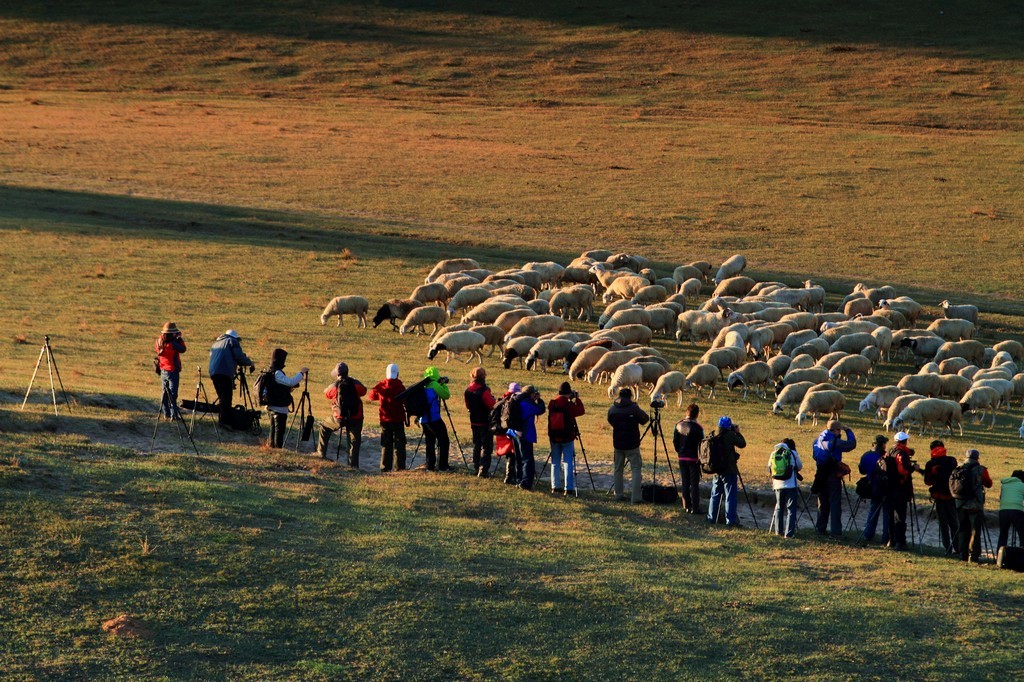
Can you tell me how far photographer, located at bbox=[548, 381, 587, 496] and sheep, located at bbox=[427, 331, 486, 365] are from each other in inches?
421

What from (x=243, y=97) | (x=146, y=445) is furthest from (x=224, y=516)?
(x=243, y=97)

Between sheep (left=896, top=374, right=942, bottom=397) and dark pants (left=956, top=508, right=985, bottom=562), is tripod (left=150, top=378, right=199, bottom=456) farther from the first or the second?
sheep (left=896, top=374, right=942, bottom=397)

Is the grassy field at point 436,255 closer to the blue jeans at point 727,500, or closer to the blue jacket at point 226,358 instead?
the blue jeans at point 727,500

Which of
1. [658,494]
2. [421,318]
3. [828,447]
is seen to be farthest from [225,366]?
[421,318]

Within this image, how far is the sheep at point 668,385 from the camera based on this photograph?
2706 centimetres

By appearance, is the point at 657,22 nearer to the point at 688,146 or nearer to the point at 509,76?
the point at 509,76

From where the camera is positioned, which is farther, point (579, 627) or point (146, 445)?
point (146, 445)

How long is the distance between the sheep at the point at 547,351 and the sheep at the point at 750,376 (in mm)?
3583

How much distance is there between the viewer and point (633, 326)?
31.7 metres

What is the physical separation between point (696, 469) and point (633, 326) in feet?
42.1

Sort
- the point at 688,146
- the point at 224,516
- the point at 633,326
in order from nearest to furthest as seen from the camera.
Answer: the point at 224,516 < the point at 633,326 < the point at 688,146

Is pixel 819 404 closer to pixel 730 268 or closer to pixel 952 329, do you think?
pixel 952 329

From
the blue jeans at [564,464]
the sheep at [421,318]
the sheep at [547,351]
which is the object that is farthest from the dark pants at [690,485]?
the sheep at [421,318]

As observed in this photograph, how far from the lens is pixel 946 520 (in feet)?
61.0
